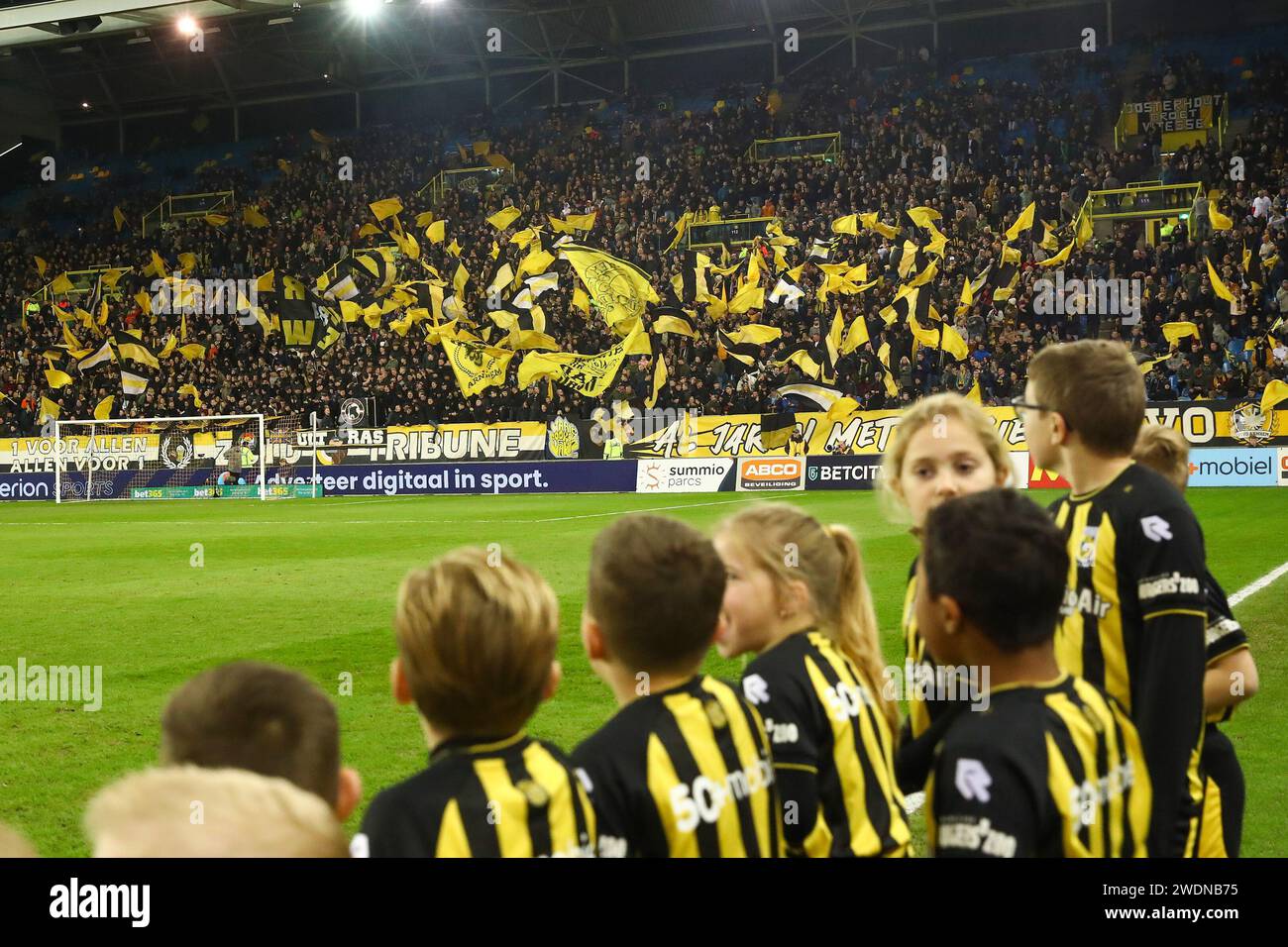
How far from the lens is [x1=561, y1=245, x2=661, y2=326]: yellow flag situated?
34781 millimetres

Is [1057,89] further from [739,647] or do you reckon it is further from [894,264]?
[739,647]

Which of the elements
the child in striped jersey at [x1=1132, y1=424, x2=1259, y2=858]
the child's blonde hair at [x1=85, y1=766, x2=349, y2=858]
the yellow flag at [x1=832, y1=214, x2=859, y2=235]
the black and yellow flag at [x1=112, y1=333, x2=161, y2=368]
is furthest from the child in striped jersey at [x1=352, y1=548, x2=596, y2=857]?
the black and yellow flag at [x1=112, y1=333, x2=161, y2=368]

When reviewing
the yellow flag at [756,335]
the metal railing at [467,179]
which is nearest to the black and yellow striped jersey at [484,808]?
the yellow flag at [756,335]

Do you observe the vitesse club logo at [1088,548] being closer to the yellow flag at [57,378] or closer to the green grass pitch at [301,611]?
the green grass pitch at [301,611]

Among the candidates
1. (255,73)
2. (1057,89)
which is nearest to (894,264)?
(1057,89)

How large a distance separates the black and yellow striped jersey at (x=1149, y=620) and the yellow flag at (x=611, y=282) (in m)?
31.3

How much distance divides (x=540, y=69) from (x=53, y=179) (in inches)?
758

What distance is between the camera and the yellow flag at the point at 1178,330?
94.4 feet

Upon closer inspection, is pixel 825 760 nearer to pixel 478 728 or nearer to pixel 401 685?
pixel 478 728

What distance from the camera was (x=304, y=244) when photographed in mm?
41469

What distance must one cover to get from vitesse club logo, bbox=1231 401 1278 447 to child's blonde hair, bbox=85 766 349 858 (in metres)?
26.6

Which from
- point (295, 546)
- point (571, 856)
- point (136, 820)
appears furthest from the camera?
point (295, 546)

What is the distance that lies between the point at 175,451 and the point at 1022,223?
22397mm

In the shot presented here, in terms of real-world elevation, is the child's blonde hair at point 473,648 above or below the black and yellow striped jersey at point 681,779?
above
